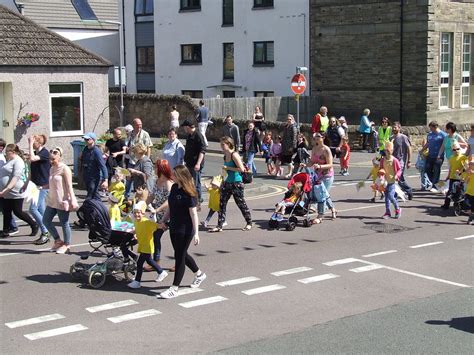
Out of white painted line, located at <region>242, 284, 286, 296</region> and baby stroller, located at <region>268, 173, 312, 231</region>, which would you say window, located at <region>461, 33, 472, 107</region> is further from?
white painted line, located at <region>242, 284, 286, 296</region>

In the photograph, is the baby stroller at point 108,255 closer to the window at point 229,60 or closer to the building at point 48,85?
the building at point 48,85

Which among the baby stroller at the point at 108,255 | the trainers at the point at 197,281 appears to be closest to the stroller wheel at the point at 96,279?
the baby stroller at the point at 108,255

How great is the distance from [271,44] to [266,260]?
29.4m

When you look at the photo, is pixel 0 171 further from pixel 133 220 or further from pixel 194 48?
pixel 194 48

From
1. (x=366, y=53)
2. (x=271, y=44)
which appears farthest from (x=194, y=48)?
(x=366, y=53)

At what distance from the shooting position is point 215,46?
42.0 metres

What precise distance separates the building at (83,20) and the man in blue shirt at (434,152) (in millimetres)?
31425

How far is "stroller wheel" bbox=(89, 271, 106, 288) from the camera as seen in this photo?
9820 millimetres

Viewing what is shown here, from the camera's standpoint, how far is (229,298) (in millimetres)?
9383

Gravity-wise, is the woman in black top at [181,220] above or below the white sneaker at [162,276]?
above

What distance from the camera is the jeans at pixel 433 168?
19047 millimetres

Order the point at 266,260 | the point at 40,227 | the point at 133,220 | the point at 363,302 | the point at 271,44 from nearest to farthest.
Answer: the point at 363,302 < the point at 133,220 < the point at 266,260 < the point at 40,227 < the point at 271,44

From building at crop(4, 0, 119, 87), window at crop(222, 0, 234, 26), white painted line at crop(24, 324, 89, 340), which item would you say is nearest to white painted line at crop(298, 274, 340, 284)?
white painted line at crop(24, 324, 89, 340)

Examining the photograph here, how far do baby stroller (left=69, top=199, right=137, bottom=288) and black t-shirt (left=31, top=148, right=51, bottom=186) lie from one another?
9.47 ft
